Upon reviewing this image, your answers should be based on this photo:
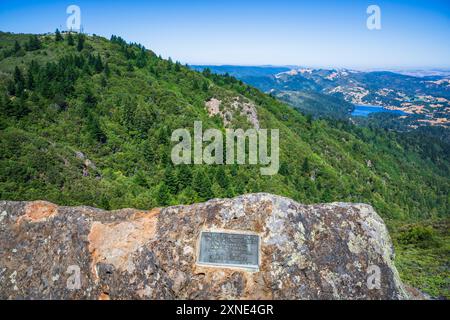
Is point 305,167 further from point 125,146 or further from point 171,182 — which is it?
point 125,146

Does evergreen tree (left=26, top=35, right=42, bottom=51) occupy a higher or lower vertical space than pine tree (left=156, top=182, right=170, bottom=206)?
higher

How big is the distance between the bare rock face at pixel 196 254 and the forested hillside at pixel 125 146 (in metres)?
4.90

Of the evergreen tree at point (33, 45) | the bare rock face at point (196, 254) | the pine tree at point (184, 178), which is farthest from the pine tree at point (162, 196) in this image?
the evergreen tree at point (33, 45)

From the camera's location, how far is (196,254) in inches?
397

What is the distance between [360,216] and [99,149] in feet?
153

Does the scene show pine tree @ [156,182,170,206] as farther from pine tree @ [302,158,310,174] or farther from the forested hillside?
pine tree @ [302,158,310,174]

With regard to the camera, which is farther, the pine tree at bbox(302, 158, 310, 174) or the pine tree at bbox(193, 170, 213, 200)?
the pine tree at bbox(302, 158, 310, 174)

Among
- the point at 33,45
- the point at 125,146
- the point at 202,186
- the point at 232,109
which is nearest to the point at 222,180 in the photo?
the point at 202,186

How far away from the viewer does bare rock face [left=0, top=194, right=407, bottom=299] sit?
9.62 m

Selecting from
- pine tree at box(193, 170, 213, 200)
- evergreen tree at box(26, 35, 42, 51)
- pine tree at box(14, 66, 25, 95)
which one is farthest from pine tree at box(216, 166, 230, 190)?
evergreen tree at box(26, 35, 42, 51)

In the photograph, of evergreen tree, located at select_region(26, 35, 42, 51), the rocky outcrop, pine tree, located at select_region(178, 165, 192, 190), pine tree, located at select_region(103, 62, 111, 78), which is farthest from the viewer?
evergreen tree, located at select_region(26, 35, 42, 51)

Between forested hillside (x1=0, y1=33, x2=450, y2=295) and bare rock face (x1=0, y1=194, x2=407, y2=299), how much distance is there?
16.1ft
